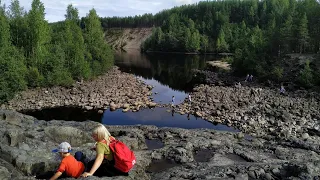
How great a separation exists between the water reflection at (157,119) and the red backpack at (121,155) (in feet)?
Answer: 84.1

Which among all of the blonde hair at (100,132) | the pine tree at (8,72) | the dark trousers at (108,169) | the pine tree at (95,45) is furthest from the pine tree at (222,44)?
the blonde hair at (100,132)

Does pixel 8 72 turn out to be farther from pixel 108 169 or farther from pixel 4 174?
pixel 108 169

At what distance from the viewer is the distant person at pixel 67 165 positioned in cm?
1081

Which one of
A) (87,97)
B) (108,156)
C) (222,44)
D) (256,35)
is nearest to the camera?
(108,156)

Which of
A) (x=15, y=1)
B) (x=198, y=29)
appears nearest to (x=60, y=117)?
(x=15, y=1)

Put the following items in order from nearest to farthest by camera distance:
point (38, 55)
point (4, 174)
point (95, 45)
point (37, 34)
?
point (4, 174)
point (38, 55)
point (37, 34)
point (95, 45)

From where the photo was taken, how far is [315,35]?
80.0 metres

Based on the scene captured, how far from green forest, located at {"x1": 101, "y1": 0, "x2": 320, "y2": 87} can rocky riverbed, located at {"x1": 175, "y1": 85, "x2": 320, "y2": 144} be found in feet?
49.2

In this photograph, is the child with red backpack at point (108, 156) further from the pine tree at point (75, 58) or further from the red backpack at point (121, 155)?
the pine tree at point (75, 58)

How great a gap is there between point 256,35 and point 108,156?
9817 centimetres

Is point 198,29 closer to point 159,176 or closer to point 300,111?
point 300,111

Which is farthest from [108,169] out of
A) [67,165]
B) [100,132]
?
[100,132]

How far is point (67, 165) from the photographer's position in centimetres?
1112

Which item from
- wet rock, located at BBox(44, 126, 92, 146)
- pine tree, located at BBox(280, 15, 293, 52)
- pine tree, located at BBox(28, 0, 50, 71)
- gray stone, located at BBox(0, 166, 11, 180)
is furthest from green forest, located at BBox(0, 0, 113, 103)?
pine tree, located at BBox(280, 15, 293, 52)
